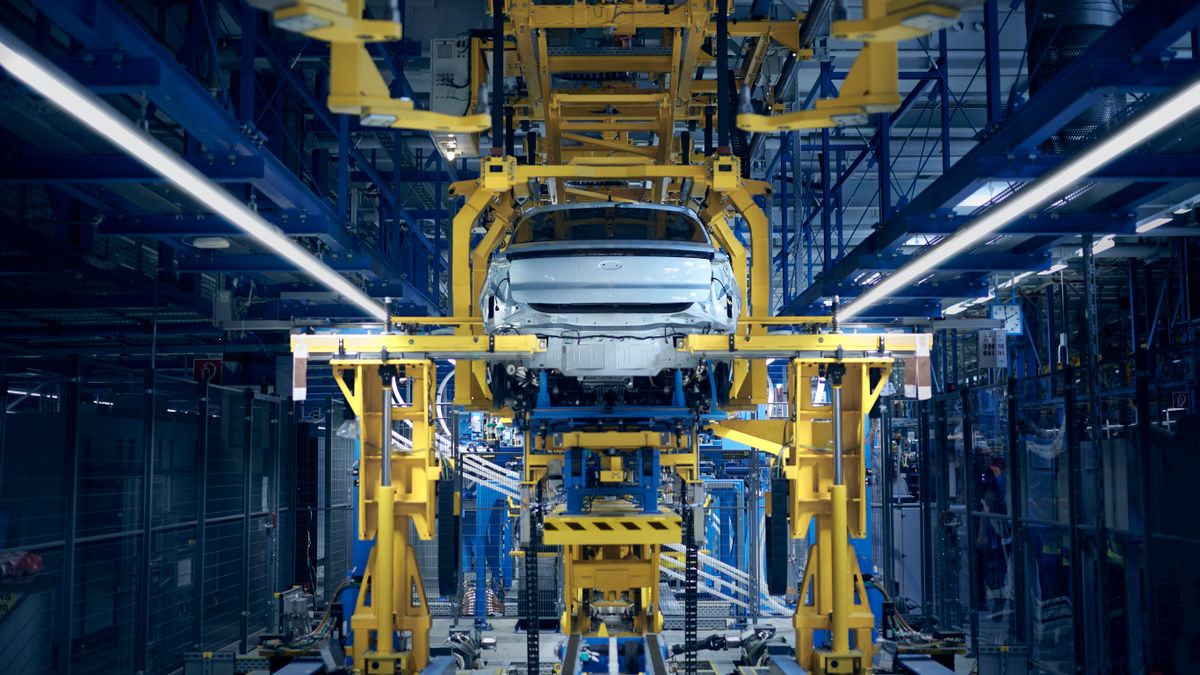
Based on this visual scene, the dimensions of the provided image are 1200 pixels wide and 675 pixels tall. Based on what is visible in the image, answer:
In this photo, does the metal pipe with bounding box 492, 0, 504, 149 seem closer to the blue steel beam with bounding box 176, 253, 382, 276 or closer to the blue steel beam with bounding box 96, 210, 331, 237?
the blue steel beam with bounding box 96, 210, 331, 237

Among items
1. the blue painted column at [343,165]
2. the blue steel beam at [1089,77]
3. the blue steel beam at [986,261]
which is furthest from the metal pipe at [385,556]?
the blue steel beam at [986,261]

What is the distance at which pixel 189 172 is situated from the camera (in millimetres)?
5973

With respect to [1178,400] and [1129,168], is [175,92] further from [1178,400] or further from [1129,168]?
[1178,400]

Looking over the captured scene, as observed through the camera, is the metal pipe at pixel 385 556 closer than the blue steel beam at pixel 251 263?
Yes

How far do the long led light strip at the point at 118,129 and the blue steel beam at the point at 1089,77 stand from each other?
16.5ft

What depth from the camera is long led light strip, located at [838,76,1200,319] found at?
479 cm

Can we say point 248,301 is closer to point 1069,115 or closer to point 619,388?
point 619,388

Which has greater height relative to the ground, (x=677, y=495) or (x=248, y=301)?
(x=248, y=301)

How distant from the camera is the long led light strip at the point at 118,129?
13.6 feet

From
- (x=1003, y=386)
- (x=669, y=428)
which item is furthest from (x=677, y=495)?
(x=1003, y=386)

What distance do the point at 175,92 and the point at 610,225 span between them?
3208 millimetres

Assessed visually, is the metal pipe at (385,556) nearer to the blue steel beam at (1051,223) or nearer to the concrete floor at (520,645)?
the concrete floor at (520,645)

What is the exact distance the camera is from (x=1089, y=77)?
5668 millimetres

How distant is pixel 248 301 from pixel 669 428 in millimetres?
6419
